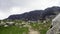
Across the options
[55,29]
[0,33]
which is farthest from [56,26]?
[0,33]

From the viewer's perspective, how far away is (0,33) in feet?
142

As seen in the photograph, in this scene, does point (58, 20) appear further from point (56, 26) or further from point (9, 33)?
point (9, 33)

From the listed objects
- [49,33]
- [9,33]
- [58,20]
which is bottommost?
[9,33]

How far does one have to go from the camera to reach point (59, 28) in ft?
61.6

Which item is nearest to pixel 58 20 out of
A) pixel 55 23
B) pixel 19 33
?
pixel 55 23

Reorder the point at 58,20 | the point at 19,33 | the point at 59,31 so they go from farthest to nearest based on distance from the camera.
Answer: the point at 19,33 < the point at 58,20 < the point at 59,31

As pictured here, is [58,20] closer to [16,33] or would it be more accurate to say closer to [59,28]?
[59,28]

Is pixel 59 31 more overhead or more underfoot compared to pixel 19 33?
more overhead

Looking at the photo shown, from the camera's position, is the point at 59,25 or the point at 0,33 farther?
the point at 0,33

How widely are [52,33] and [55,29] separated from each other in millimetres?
681

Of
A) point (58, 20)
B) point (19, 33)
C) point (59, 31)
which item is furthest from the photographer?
point (19, 33)

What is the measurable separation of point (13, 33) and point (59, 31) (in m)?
24.0

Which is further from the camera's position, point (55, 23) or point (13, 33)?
point (13, 33)

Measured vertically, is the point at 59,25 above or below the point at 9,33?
above
